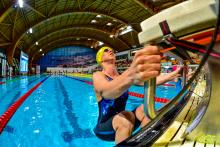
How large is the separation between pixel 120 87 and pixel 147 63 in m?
0.36

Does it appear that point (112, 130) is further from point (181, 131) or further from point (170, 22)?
point (170, 22)

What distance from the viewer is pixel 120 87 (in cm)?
142

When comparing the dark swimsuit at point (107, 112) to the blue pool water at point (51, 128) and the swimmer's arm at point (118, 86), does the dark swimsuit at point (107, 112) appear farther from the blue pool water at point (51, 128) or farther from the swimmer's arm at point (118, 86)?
the blue pool water at point (51, 128)

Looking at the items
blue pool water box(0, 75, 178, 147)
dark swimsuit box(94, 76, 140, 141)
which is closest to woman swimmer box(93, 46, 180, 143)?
dark swimsuit box(94, 76, 140, 141)

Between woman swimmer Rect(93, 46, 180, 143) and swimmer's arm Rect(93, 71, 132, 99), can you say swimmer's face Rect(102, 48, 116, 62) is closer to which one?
woman swimmer Rect(93, 46, 180, 143)

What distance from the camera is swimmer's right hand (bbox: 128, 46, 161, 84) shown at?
1.07m

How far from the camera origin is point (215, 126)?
53.1 inches

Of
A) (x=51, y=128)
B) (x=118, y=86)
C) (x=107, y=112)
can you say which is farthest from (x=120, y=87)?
(x=51, y=128)

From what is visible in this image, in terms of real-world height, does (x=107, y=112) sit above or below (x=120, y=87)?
below

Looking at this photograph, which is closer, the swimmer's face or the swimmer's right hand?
the swimmer's right hand

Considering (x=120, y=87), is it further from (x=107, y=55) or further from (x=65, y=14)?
(x=65, y=14)

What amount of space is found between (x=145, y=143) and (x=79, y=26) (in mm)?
33505

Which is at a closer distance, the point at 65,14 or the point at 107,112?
the point at 107,112

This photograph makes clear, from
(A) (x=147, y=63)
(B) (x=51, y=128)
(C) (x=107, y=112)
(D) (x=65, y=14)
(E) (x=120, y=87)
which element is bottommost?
(B) (x=51, y=128)
